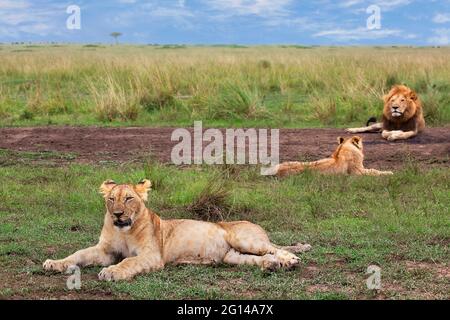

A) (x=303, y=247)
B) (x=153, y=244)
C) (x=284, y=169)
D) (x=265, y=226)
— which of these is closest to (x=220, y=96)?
(x=284, y=169)

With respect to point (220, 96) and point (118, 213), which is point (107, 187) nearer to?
point (118, 213)

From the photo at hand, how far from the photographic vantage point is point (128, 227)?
5.65 metres

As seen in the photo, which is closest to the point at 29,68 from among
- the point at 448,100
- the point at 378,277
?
the point at 448,100

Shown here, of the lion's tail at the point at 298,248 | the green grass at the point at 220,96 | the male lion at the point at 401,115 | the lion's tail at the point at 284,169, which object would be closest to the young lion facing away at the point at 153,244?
the lion's tail at the point at 298,248

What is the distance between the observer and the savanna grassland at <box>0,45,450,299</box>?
5488 millimetres

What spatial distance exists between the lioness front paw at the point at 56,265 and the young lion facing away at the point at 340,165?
421 cm

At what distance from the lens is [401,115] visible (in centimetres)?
1248

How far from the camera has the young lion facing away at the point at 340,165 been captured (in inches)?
378

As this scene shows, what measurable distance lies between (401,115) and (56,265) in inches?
306

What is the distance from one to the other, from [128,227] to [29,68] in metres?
18.5

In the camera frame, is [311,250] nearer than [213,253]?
No

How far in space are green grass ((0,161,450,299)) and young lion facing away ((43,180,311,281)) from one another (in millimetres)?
96

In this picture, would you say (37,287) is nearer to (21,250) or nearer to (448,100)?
(21,250)

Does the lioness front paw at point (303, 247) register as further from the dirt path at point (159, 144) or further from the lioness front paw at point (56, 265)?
the dirt path at point (159, 144)
